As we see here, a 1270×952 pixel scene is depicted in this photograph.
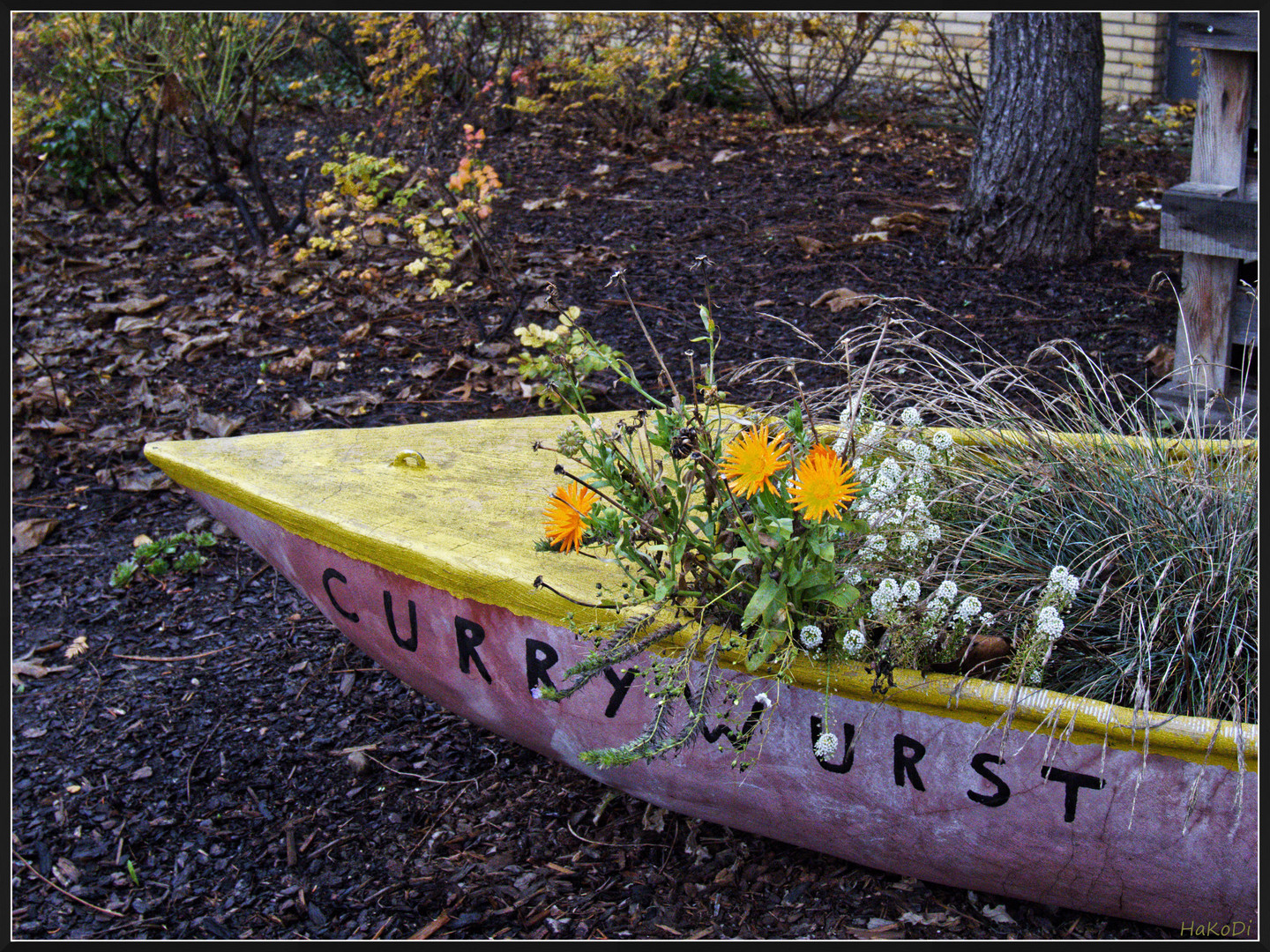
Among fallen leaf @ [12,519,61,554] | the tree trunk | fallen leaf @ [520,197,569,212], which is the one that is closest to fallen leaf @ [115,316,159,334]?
fallen leaf @ [12,519,61,554]

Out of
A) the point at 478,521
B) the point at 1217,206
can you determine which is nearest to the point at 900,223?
the point at 1217,206

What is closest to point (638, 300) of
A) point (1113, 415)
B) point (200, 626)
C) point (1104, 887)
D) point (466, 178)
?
point (466, 178)

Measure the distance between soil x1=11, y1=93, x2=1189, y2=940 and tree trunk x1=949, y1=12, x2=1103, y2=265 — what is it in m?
0.17

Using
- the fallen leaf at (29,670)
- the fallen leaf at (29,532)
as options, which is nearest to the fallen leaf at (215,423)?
the fallen leaf at (29,532)

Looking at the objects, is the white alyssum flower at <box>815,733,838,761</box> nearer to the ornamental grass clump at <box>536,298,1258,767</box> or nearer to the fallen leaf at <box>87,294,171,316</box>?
the ornamental grass clump at <box>536,298,1258,767</box>

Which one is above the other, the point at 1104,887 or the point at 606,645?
the point at 606,645

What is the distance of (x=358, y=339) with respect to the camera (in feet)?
13.8

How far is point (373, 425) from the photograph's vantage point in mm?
3629

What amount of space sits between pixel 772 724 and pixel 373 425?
2300mm

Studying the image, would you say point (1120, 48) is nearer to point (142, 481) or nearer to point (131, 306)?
point (131, 306)

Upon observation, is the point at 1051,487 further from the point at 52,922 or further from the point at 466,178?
the point at 466,178

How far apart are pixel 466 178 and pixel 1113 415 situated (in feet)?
9.24

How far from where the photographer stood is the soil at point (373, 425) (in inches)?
77.9

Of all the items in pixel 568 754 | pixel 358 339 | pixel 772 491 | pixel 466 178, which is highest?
pixel 466 178
